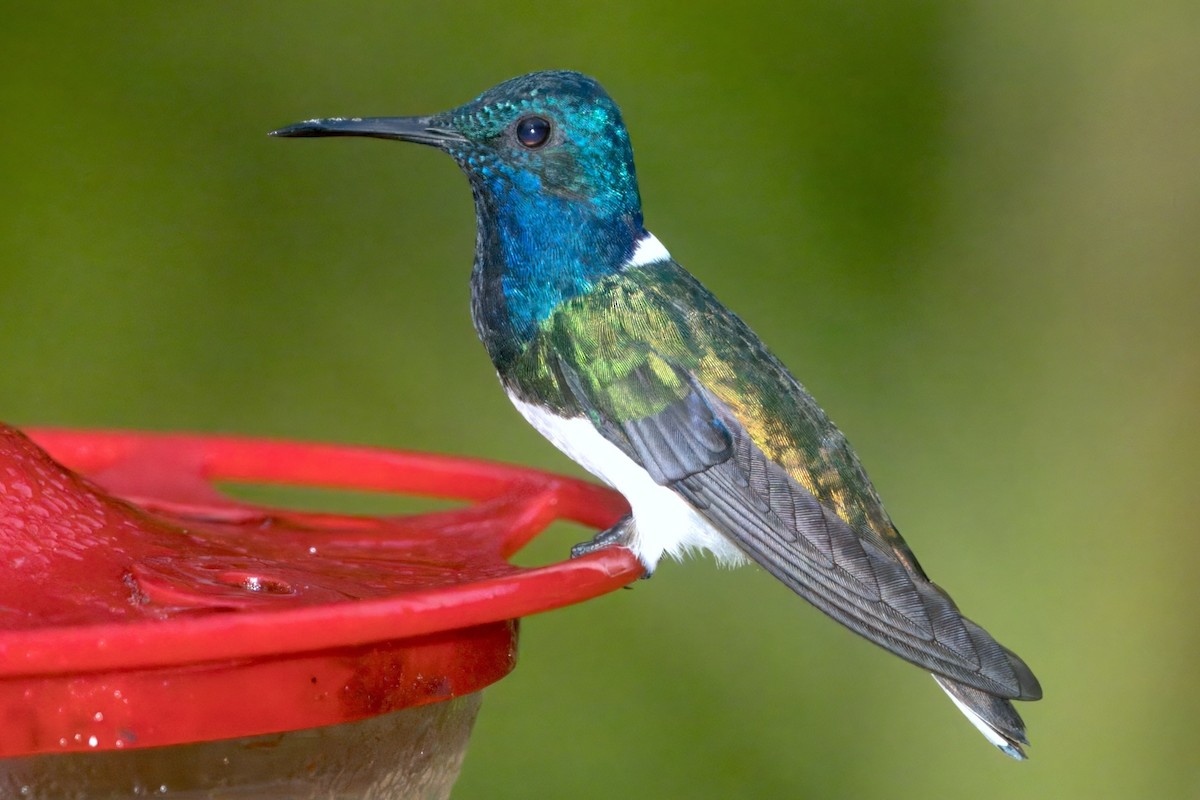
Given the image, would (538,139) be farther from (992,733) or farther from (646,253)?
(992,733)

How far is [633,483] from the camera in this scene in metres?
2.50

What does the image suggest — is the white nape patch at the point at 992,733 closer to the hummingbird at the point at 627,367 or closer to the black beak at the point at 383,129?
the hummingbird at the point at 627,367

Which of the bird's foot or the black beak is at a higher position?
the black beak

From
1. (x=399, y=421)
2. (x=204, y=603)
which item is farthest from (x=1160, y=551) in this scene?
(x=204, y=603)

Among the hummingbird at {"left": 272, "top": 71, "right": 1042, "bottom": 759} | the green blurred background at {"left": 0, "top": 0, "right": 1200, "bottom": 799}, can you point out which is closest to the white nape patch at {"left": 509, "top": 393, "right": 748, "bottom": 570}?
the hummingbird at {"left": 272, "top": 71, "right": 1042, "bottom": 759}

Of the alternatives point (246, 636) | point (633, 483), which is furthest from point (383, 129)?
point (246, 636)

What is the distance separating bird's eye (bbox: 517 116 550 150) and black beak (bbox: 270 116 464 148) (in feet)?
0.36

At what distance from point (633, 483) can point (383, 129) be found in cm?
73

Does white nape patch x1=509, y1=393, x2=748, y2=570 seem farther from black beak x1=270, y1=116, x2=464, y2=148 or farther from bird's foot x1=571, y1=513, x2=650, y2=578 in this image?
black beak x1=270, y1=116, x2=464, y2=148

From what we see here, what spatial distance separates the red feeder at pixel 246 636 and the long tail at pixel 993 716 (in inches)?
31.1

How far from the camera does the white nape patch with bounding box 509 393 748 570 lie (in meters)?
2.48

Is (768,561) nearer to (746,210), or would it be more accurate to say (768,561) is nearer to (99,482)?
(99,482)

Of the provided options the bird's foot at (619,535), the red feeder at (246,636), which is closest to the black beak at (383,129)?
the red feeder at (246,636)

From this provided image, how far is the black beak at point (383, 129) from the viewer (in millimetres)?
2160
